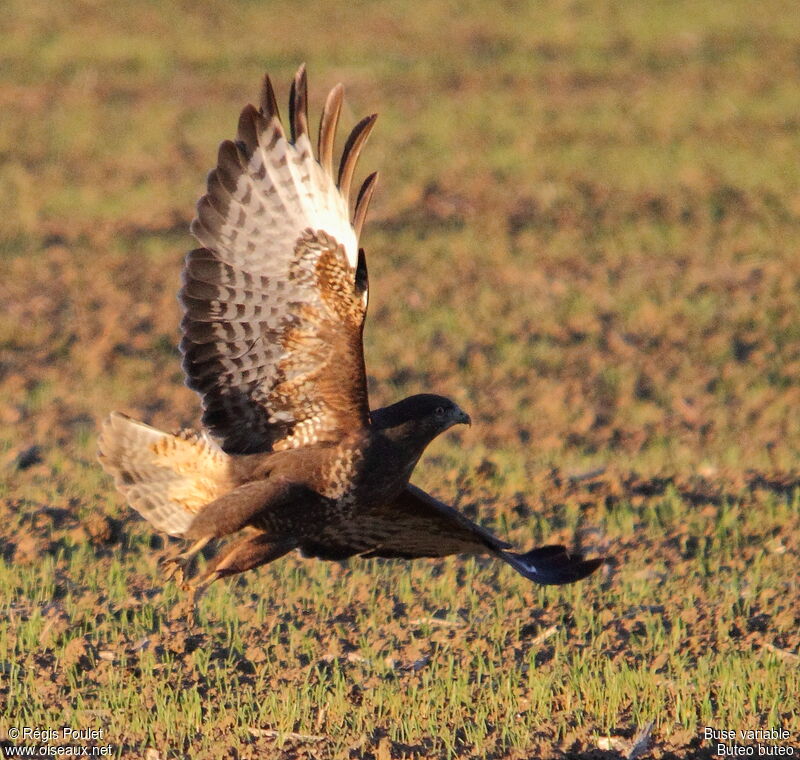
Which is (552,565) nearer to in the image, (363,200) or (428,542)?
(428,542)

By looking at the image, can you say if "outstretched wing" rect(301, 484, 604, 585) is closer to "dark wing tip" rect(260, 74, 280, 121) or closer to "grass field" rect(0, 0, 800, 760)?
"grass field" rect(0, 0, 800, 760)

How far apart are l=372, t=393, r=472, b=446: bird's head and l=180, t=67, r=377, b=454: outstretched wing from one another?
0.35 feet

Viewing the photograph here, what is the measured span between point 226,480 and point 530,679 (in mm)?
1491

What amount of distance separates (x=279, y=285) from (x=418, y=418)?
777mm

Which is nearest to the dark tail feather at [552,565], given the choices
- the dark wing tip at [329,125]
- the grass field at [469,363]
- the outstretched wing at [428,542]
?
the outstretched wing at [428,542]

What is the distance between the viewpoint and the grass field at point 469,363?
18.2ft

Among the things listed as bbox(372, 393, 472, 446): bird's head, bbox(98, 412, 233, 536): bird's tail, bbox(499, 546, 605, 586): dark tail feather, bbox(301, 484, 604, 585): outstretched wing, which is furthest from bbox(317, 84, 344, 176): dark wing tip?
bbox(499, 546, 605, 586): dark tail feather

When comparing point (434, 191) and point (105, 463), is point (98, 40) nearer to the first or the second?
point (434, 191)

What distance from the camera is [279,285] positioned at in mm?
5387

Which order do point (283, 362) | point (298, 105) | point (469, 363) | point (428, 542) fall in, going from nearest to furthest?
point (298, 105) < point (283, 362) < point (428, 542) < point (469, 363)

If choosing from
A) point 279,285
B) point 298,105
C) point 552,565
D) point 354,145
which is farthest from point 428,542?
point 298,105

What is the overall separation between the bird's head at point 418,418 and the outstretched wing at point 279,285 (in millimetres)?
106

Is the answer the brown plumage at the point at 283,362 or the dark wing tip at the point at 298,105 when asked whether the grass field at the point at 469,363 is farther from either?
the dark wing tip at the point at 298,105

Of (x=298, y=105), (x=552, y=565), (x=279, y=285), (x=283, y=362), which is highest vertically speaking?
(x=298, y=105)
